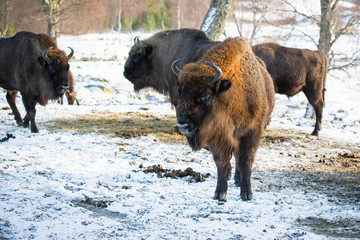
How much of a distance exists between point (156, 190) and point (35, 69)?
467 cm

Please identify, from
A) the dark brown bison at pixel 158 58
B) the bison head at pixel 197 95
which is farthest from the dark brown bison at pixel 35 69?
the bison head at pixel 197 95

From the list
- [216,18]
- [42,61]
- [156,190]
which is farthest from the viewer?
[216,18]

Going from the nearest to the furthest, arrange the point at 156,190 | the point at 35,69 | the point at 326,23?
the point at 156,190
the point at 35,69
the point at 326,23

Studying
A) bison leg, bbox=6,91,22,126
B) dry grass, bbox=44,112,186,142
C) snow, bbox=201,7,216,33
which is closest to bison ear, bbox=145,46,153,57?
dry grass, bbox=44,112,186,142

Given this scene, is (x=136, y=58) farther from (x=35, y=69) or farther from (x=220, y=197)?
(x=220, y=197)

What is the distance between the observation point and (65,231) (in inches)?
128

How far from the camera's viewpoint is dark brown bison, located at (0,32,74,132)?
7.73 m

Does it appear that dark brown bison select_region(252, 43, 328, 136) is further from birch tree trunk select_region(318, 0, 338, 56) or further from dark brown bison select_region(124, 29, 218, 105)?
dark brown bison select_region(124, 29, 218, 105)

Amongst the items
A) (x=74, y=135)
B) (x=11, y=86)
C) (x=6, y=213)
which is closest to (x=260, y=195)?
(x=6, y=213)

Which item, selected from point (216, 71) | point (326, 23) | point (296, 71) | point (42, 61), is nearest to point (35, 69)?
point (42, 61)

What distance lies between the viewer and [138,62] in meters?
8.05

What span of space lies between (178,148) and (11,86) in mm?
4395

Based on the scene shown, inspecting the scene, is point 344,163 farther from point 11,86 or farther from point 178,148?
point 11,86

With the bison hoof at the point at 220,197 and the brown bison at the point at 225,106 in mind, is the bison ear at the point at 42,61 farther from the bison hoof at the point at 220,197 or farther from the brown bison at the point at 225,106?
the bison hoof at the point at 220,197
